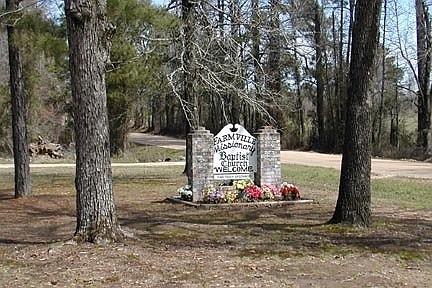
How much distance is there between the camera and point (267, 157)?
47.5 feet

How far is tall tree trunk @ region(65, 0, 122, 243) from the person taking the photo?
301 inches

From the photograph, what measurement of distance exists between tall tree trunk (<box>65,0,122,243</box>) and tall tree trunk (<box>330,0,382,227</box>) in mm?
3575

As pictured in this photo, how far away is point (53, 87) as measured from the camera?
30.5 metres

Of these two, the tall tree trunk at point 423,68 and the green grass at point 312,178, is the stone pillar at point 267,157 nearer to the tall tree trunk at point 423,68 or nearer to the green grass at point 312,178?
Result: the green grass at point 312,178

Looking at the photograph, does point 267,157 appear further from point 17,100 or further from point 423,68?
point 423,68

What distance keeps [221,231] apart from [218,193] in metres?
3.78

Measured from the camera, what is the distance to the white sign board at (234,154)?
1419cm

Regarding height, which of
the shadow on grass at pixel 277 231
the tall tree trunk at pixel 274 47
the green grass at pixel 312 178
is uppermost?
the tall tree trunk at pixel 274 47

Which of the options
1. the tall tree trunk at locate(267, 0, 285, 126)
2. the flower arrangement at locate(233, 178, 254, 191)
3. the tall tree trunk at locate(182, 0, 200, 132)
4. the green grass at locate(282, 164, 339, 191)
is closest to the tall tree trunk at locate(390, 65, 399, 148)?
the tall tree trunk at locate(267, 0, 285, 126)

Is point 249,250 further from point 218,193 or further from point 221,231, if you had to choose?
point 218,193

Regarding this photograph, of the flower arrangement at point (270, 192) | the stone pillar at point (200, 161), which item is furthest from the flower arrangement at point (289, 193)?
the stone pillar at point (200, 161)

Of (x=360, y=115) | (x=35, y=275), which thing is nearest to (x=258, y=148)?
(x=360, y=115)

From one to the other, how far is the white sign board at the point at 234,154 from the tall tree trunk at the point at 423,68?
21.7 m

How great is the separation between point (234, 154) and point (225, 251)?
22.1 feet
